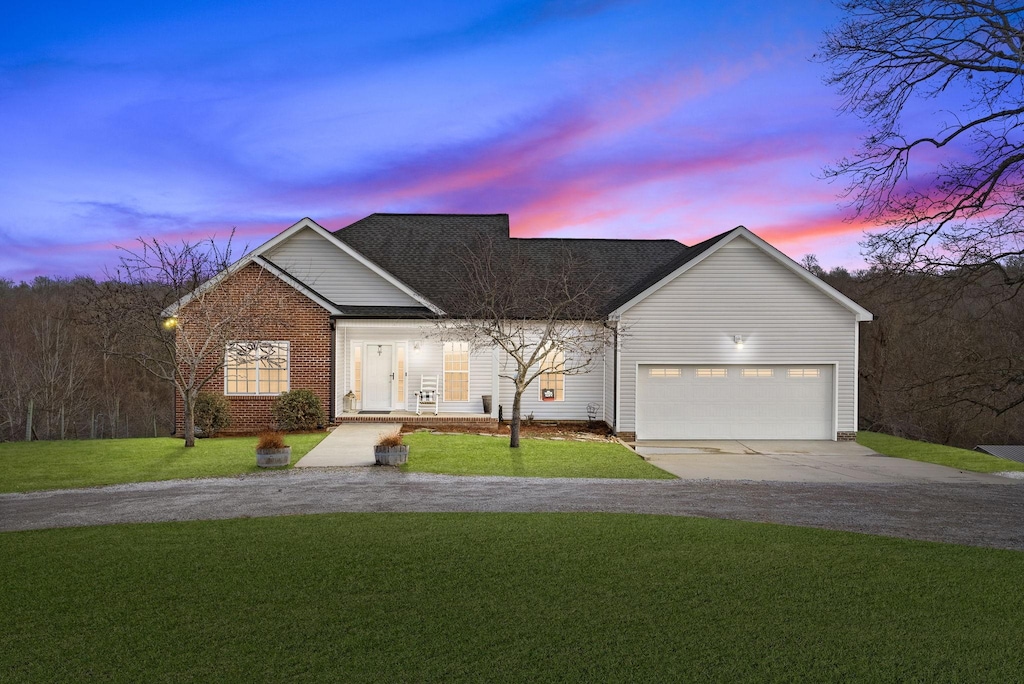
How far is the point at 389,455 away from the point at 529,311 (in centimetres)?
945

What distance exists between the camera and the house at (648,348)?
2116 centimetres

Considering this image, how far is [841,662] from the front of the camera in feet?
17.4

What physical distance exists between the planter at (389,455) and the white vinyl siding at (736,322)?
8.74 m

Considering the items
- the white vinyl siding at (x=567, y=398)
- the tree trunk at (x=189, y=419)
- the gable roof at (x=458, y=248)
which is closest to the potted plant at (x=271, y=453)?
the tree trunk at (x=189, y=419)

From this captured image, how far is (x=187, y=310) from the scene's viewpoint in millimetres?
20609

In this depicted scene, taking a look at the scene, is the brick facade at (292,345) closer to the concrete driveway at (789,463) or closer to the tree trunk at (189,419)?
the tree trunk at (189,419)

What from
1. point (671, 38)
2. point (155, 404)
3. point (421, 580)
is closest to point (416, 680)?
point (421, 580)

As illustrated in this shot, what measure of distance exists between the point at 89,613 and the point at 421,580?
9.88 ft

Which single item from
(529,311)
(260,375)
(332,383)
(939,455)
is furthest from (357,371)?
(939,455)

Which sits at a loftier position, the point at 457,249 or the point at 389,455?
the point at 457,249

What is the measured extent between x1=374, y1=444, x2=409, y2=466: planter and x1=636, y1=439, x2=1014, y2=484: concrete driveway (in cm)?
594

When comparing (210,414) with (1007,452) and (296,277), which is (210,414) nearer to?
(296,277)

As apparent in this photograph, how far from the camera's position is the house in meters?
21.2

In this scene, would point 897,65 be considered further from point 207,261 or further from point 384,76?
point 207,261
